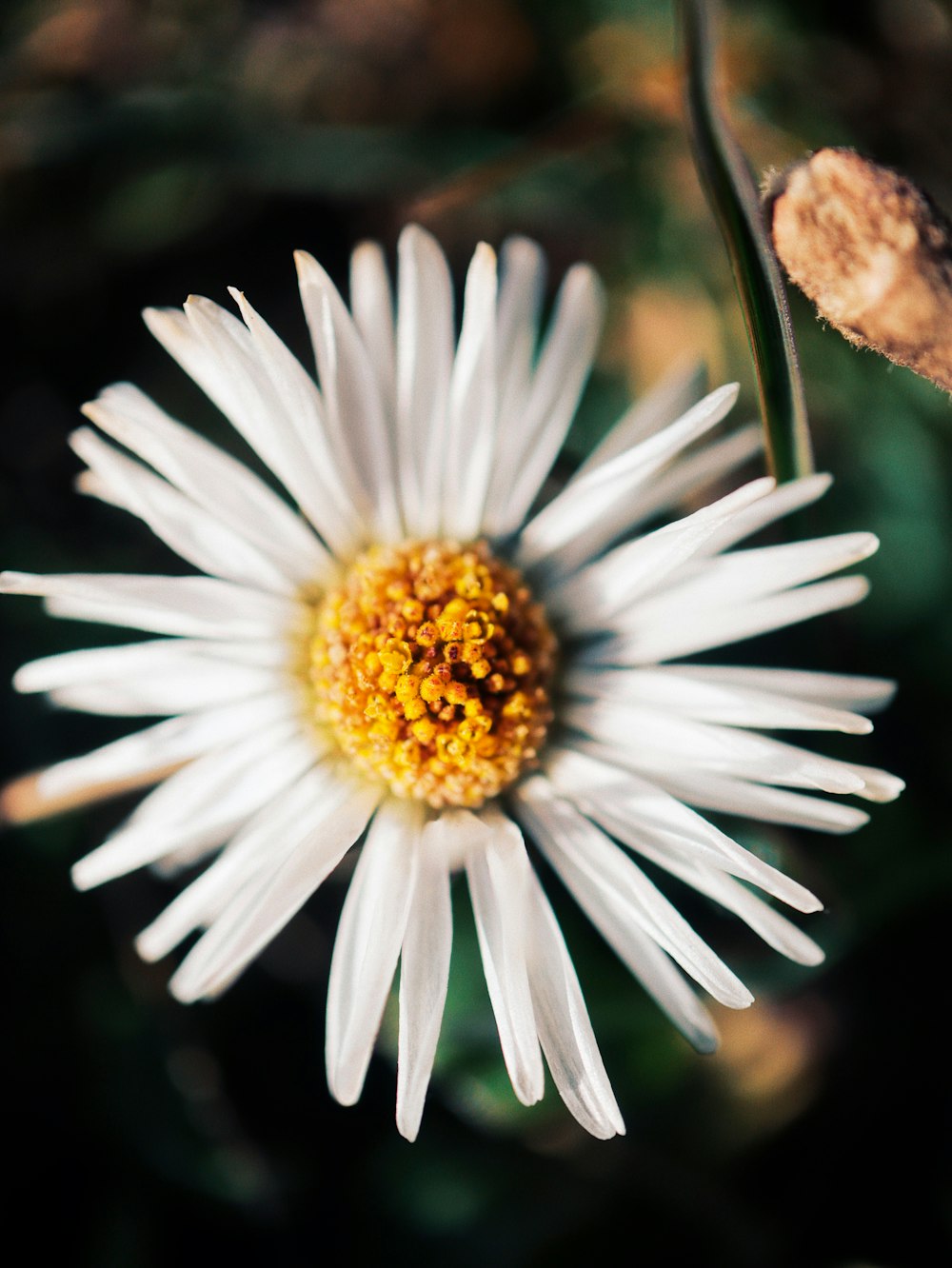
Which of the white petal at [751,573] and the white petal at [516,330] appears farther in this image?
the white petal at [516,330]

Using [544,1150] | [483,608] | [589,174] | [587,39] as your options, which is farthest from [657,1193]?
[587,39]

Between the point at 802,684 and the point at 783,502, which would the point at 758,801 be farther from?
the point at 783,502

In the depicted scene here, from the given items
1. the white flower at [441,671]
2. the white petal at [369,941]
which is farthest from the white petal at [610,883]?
the white petal at [369,941]

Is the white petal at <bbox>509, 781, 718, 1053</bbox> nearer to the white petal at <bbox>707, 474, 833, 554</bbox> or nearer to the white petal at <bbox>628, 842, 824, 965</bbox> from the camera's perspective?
the white petal at <bbox>628, 842, 824, 965</bbox>

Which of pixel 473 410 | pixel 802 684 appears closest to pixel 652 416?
pixel 473 410

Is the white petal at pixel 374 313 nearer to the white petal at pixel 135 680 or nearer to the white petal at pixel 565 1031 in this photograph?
the white petal at pixel 135 680
